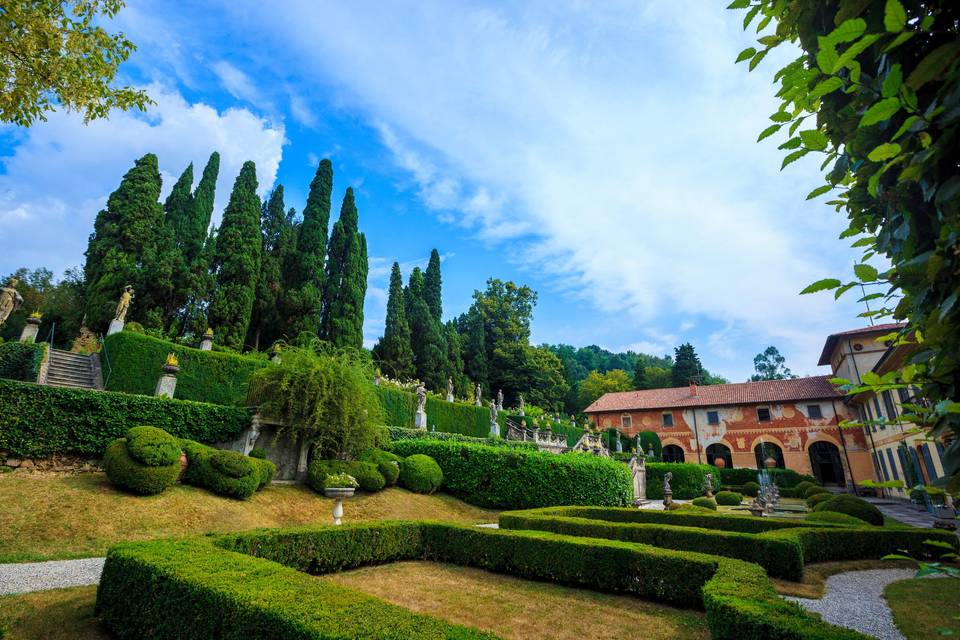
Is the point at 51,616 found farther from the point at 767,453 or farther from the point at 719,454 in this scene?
the point at 767,453

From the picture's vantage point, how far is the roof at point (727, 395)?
114ft

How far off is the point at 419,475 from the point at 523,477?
3685 millimetres

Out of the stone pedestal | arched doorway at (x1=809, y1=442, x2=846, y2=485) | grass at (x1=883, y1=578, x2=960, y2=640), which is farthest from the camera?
arched doorway at (x1=809, y1=442, x2=846, y2=485)

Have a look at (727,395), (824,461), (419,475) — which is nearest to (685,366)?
(727,395)

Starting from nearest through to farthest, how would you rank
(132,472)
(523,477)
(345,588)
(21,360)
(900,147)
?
(900,147) < (345,588) < (132,472) < (21,360) < (523,477)

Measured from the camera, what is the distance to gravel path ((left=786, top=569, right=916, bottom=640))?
5.93 metres

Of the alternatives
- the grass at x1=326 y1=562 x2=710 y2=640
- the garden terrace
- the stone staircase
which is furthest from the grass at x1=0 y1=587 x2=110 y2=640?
the stone staircase

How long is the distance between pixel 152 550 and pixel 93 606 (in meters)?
1.13

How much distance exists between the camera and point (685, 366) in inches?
2095

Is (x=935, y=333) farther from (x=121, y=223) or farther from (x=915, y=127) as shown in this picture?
(x=121, y=223)

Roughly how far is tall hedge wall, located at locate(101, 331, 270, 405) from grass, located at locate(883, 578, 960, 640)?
1643cm

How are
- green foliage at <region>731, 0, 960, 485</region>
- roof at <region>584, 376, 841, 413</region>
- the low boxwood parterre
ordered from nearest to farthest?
green foliage at <region>731, 0, 960, 485</region>
the low boxwood parterre
roof at <region>584, 376, 841, 413</region>

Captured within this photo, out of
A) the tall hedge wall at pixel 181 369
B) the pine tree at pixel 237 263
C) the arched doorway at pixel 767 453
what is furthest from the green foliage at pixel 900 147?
the arched doorway at pixel 767 453

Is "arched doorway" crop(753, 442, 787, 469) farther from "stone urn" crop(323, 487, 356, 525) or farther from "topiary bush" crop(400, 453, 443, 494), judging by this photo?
"stone urn" crop(323, 487, 356, 525)
